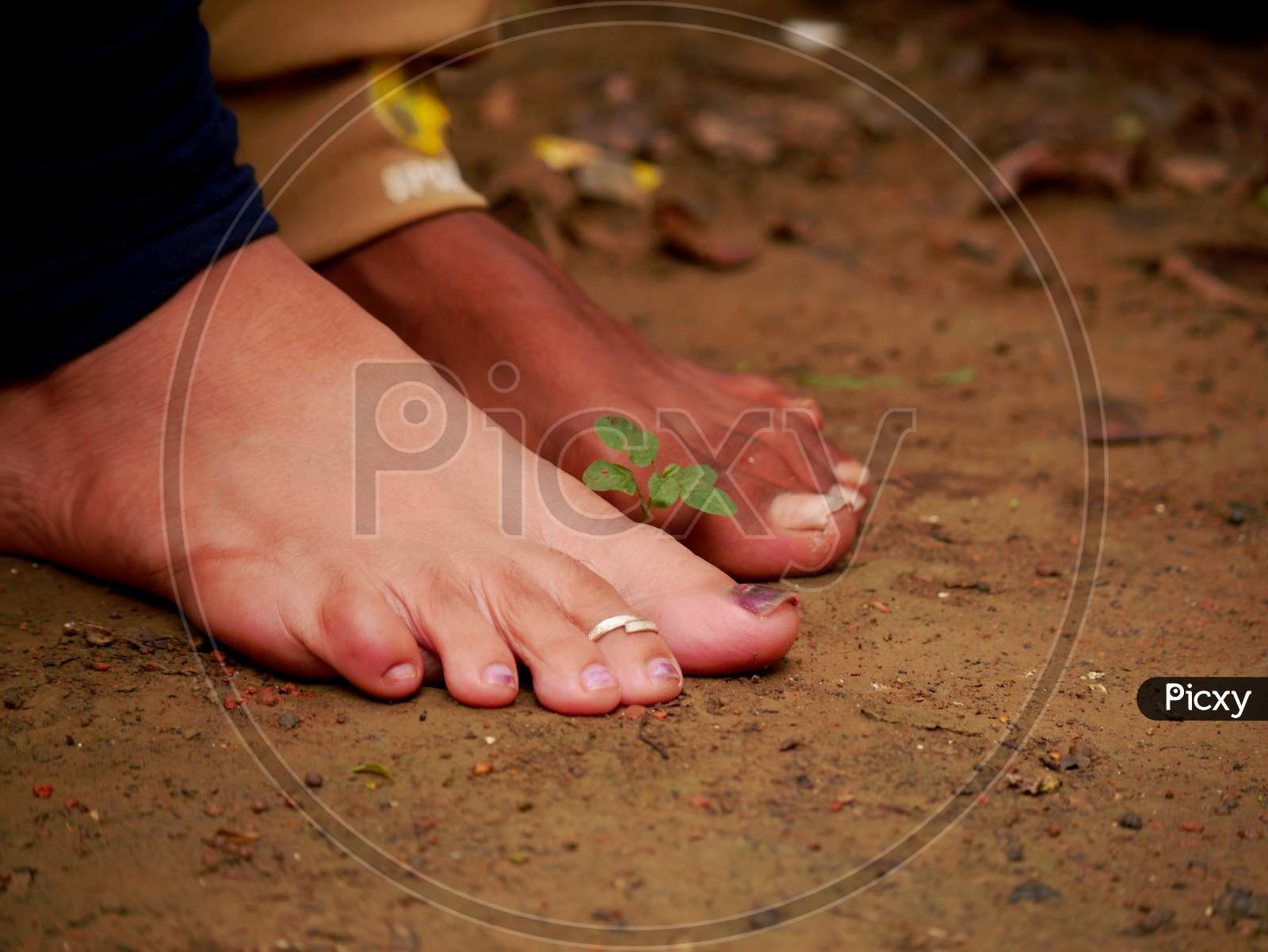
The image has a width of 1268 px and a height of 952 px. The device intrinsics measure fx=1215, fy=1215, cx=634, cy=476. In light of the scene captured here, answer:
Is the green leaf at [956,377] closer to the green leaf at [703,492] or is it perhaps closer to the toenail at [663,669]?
the green leaf at [703,492]

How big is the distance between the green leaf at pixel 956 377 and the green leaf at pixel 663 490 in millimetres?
791

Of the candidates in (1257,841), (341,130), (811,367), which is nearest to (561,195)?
(811,367)

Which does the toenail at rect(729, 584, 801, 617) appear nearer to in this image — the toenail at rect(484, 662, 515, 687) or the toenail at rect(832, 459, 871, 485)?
the toenail at rect(484, 662, 515, 687)

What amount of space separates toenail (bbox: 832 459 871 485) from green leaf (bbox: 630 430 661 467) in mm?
274

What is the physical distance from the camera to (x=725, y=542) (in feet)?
4.22

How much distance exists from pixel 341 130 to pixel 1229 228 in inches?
67.8

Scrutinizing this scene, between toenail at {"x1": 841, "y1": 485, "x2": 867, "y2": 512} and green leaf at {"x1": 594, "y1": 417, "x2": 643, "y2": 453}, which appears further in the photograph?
toenail at {"x1": 841, "y1": 485, "x2": 867, "y2": 512}

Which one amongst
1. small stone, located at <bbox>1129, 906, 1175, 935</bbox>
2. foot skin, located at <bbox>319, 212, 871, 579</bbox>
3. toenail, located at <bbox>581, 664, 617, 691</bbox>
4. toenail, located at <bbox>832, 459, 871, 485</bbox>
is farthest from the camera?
toenail, located at <bbox>832, 459, 871, 485</bbox>

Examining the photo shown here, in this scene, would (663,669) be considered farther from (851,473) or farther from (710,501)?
(851,473)

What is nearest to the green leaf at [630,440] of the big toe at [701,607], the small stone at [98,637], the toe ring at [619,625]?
the big toe at [701,607]

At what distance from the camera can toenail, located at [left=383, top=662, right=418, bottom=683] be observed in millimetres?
1050

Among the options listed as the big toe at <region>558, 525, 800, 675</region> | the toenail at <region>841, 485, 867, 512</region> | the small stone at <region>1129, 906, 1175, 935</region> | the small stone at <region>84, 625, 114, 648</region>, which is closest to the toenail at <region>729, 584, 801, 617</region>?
the big toe at <region>558, 525, 800, 675</region>

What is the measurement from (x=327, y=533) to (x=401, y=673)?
0.18m

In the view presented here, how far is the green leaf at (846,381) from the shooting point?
1.88m
